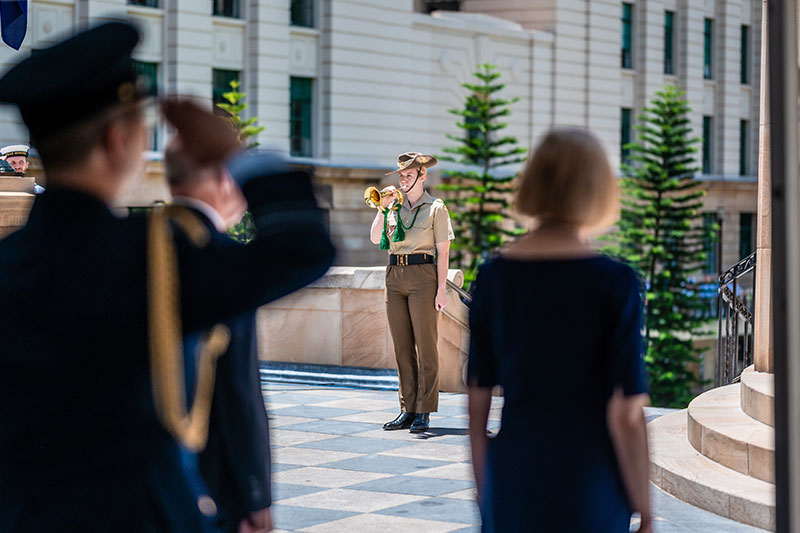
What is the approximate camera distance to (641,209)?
43156 mm

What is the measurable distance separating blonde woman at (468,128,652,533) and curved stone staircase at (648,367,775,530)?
3454mm

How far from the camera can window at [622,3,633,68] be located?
171ft

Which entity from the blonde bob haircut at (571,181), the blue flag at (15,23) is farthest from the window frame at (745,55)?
the blonde bob haircut at (571,181)

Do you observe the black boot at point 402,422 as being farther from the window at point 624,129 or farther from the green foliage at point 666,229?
the window at point 624,129

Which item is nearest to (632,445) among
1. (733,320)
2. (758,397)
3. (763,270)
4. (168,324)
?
(168,324)

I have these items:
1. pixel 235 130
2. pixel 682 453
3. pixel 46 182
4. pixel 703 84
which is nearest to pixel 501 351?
pixel 235 130

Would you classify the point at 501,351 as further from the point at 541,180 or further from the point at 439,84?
the point at 439,84

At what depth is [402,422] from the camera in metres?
10.1

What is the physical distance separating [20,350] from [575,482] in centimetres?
160

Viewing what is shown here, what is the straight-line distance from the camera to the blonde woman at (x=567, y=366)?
323 cm

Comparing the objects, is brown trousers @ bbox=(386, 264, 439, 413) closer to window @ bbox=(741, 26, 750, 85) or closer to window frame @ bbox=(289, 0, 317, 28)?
window frame @ bbox=(289, 0, 317, 28)

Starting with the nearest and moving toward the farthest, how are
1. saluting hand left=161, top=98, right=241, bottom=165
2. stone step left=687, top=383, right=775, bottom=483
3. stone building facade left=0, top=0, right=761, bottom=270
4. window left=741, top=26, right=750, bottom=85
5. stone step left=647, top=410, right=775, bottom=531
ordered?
saluting hand left=161, top=98, right=241, bottom=165
stone step left=647, top=410, right=775, bottom=531
stone step left=687, top=383, right=775, bottom=483
stone building facade left=0, top=0, right=761, bottom=270
window left=741, top=26, right=750, bottom=85

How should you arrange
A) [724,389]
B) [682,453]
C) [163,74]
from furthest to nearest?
[163,74] → [724,389] → [682,453]

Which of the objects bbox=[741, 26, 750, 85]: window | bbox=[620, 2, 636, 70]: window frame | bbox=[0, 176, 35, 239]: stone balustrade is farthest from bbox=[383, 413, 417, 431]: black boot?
bbox=[741, 26, 750, 85]: window
